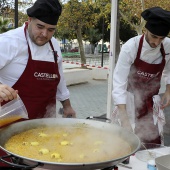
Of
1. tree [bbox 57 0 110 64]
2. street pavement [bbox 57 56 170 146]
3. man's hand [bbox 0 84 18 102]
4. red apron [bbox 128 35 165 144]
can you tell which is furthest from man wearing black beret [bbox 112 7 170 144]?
tree [bbox 57 0 110 64]

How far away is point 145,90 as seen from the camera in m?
2.39

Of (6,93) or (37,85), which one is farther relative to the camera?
(37,85)

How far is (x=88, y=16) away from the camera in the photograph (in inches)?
480

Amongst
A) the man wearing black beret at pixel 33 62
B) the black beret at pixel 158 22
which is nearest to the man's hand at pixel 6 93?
the man wearing black beret at pixel 33 62

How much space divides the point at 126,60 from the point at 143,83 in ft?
0.91

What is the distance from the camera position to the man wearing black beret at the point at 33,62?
1.83 meters

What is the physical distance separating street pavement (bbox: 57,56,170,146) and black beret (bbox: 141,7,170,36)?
2.57 metres

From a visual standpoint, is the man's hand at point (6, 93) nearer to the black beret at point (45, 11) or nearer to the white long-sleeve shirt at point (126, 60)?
the black beret at point (45, 11)

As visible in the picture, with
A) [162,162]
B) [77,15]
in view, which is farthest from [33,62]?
[77,15]

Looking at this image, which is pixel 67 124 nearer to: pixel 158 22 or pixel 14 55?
pixel 14 55

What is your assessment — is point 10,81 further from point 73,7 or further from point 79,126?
point 73,7

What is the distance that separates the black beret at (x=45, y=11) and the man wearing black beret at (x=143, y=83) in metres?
0.69

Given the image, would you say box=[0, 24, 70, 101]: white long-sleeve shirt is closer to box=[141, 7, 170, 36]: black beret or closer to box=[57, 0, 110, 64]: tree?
box=[141, 7, 170, 36]: black beret

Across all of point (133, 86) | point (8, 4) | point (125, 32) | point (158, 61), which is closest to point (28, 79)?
point (133, 86)
